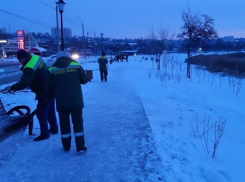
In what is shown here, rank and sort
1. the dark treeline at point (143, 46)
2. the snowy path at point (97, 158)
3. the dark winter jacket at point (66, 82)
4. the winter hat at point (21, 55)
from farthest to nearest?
the dark treeline at point (143, 46), the winter hat at point (21, 55), the dark winter jacket at point (66, 82), the snowy path at point (97, 158)

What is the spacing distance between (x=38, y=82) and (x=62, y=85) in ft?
2.32

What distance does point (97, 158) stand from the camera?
4.09 m

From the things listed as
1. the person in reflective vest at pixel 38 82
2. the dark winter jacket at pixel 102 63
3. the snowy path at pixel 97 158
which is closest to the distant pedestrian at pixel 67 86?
the person in reflective vest at pixel 38 82

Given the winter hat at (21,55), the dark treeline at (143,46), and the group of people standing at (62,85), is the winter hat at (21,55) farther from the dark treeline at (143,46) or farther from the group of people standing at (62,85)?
the dark treeline at (143,46)

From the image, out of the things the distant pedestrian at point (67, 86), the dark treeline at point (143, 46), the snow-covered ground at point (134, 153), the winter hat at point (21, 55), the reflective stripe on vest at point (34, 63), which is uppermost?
the dark treeline at point (143, 46)

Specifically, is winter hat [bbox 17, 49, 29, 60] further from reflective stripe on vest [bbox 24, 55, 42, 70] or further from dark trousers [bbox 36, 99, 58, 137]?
dark trousers [bbox 36, 99, 58, 137]

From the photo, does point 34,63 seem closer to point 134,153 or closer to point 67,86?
point 67,86

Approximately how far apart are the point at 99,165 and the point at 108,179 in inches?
17.6

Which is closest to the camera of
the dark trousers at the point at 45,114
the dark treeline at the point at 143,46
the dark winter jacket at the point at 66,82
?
the dark winter jacket at the point at 66,82

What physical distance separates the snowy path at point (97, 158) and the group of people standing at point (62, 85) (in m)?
0.36

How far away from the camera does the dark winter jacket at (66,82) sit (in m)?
3.92

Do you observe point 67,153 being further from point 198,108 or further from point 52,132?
point 198,108

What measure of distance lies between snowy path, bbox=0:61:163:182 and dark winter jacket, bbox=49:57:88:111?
3.07 feet

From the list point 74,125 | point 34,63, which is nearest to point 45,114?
point 74,125
